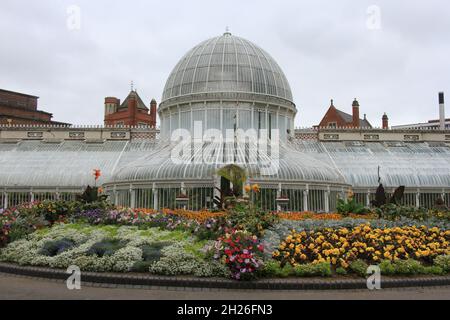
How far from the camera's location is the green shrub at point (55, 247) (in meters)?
13.7

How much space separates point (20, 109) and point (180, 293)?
7610 cm

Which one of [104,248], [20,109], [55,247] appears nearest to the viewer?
[104,248]

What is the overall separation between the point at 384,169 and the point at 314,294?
28.4 metres

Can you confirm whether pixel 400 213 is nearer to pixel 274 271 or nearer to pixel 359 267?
pixel 359 267

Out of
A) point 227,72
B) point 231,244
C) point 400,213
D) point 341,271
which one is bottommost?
point 341,271

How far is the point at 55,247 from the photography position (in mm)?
13977

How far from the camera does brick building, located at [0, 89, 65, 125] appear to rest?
7594 cm

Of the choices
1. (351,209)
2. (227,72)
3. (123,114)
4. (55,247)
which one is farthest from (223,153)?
(123,114)

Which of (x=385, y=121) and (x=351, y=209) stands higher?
(x=385, y=121)

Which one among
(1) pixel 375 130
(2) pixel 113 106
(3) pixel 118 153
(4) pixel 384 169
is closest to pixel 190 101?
(3) pixel 118 153

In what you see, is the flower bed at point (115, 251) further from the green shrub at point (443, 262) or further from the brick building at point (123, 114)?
the brick building at point (123, 114)

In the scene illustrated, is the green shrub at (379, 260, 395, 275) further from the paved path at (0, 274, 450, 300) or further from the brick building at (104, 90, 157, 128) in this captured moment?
the brick building at (104, 90, 157, 128)

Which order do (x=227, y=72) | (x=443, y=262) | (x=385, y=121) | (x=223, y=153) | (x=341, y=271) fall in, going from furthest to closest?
1. (x=385, y=121)
2. (x=227, y=72)
3. (x=223, y=153)
4. (x=443, y=262)
5. (x=341, y=271)

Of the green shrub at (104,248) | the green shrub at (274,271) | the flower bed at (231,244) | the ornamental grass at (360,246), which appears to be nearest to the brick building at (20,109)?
the flower bed at (231,244)
